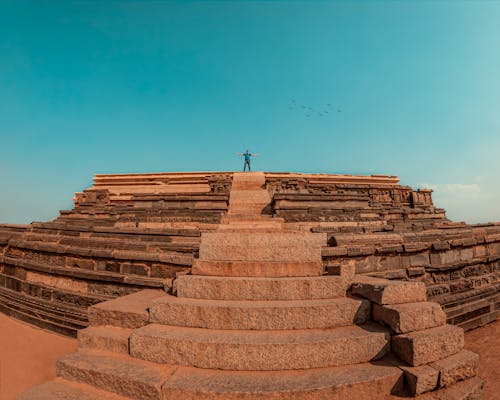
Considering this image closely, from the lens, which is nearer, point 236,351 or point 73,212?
point 236,351

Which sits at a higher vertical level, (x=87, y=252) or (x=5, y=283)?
(x=87, y=252)

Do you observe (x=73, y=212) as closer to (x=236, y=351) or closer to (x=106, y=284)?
(x=106, y=284)

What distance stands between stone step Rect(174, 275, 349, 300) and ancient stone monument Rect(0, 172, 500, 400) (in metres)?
0.01

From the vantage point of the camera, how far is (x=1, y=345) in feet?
13.6

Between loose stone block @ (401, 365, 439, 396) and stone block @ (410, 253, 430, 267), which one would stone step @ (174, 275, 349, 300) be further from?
stone block @ (410, 253, 430, 267)

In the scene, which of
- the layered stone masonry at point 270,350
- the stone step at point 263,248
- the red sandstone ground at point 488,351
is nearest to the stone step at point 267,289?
the layered stone masonry at point 270,350

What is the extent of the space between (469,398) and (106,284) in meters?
5.41

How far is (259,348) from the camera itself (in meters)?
2.46

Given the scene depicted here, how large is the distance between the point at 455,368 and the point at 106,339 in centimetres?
376

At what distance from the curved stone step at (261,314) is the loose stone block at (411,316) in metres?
0.29

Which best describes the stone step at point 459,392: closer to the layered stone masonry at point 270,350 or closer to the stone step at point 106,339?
the layered stone masonry at point 270,350

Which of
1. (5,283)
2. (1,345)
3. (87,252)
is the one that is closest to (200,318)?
(87,252)

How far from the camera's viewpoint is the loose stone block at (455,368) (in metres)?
2.37

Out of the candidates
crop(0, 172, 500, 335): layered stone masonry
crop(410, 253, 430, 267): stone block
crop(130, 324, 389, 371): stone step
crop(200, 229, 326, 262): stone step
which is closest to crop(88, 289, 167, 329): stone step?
crop(130, 324, 389, 371): stone step
